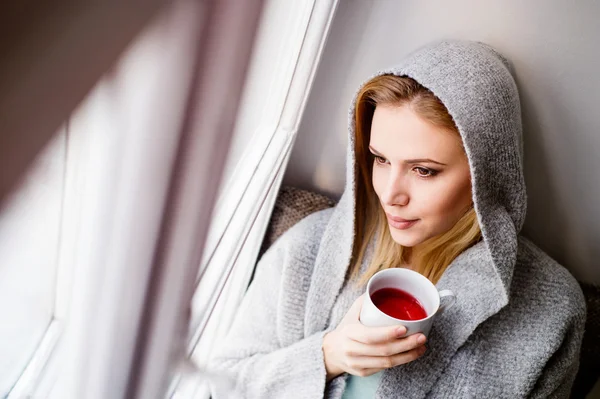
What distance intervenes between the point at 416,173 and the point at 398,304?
21 cm

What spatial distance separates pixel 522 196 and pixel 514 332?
26cm

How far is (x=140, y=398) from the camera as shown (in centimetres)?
41

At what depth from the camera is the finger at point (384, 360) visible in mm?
828

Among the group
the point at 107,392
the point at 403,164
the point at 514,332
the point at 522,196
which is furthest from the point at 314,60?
the point at 107,392

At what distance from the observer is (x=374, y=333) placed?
78 centimetres

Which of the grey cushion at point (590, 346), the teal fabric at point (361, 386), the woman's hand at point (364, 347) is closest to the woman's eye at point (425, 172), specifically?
the woman's hand at point (364, 347)

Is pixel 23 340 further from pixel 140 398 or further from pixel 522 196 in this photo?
pixel 522 196

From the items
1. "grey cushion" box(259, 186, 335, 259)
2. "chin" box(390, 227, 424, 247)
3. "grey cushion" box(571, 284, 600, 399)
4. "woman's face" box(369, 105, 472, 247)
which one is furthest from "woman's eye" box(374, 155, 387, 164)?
"grey cushion" box(571, 284, 600, 399)

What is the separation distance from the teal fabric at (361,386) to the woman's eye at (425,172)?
39cm

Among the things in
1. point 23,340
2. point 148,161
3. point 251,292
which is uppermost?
point 148,161

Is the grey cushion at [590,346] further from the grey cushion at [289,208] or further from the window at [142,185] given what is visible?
the window at [142,185]

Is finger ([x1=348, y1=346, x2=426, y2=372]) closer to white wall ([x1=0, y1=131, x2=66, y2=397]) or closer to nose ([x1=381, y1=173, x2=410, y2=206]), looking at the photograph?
nose ([x1=381, y1=173, x2=410, y2=206])

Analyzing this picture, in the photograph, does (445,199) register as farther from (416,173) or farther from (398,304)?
(398,304)

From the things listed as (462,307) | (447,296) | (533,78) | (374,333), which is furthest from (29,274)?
(533,78)
